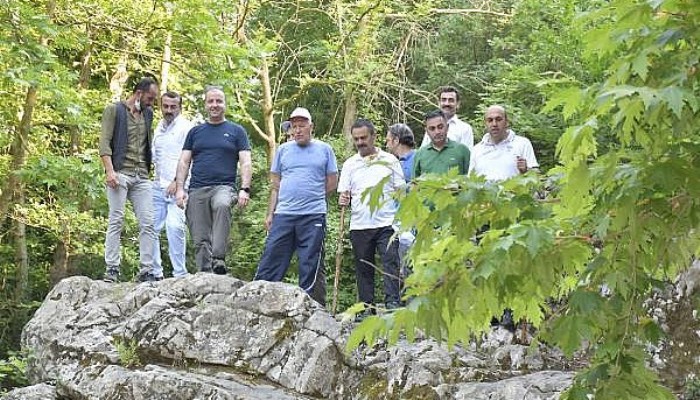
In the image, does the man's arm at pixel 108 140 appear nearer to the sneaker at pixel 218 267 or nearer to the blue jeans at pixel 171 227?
the blue jeans at pixel 171 227

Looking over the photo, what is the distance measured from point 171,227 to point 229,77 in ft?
11.0

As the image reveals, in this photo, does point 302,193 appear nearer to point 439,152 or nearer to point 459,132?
→ point 439,152

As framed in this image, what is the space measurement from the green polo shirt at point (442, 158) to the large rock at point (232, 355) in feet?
4.13

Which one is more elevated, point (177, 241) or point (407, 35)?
point (407, 35)

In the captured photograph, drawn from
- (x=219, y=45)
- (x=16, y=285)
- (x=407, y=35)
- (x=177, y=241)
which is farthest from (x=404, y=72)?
(x=177, y=241)

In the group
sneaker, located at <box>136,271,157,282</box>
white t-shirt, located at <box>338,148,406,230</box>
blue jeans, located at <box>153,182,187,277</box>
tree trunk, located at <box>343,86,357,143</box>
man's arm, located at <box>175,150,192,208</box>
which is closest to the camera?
white t-shirt, located at <box>338,148,406,230</box>

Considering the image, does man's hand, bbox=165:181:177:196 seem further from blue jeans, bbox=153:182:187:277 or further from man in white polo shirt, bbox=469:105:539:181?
man in white polo shirt, bbox=469:105:539:181

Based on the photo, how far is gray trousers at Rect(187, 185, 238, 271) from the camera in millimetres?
6543

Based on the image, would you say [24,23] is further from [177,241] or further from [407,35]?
[407,35]

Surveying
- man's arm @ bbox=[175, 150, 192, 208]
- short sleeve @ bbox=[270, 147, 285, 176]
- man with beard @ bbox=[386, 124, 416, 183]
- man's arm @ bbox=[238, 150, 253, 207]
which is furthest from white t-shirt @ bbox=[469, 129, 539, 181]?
man's arm @ bbox=[175, 150, 192, 208]

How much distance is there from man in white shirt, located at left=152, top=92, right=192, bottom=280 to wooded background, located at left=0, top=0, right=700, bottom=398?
1.88 metres

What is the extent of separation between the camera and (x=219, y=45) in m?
9.70

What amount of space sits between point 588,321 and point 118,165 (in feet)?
17.3

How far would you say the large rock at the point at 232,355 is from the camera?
5594 mm
